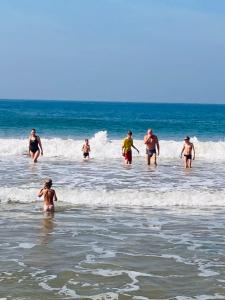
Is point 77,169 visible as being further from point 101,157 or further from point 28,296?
point 28,296

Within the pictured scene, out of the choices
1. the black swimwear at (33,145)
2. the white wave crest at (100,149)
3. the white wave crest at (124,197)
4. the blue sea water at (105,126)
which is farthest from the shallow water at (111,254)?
the blue sea water at (105,126)

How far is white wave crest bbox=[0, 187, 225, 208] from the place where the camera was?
14.8 meters

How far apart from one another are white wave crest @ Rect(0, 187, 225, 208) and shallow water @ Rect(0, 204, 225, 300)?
121 centimetres

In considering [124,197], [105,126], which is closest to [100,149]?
[124,197]

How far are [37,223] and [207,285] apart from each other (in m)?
4.99

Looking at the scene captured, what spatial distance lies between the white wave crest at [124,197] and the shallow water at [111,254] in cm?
121

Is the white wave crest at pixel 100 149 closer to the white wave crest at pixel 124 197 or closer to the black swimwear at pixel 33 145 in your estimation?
the black swimwear at pixel 33 145

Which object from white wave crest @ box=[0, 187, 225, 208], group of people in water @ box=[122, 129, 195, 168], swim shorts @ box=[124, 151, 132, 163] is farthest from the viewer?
swim shorts @ box=[124, 151, 132, 163]

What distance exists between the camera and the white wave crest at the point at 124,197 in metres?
14.8

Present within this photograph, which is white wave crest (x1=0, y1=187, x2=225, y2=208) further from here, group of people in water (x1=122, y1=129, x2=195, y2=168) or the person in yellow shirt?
the person in yellow shirt

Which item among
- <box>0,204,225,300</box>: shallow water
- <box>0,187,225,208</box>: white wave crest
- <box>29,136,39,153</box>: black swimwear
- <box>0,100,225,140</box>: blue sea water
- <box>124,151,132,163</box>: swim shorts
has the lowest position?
<box>0,204,225,300</box>: shallow water

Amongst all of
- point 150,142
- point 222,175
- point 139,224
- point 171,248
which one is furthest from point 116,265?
point 150,142

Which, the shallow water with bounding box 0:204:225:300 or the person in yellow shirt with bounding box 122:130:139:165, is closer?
the shallow water with bounding box 0:204:225:300

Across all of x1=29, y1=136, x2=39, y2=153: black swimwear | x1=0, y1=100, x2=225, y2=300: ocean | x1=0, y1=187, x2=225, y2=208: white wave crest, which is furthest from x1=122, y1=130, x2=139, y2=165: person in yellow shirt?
x1=0, y1=187, x2=225, y2=208: white wave crest
